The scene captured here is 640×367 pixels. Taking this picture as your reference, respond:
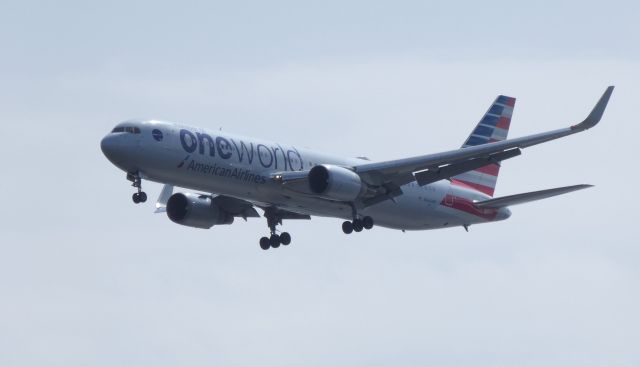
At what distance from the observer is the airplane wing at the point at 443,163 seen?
5803 cm

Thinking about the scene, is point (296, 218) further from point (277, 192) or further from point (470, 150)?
point (470, 150)

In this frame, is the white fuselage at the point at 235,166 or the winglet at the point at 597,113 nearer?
the winglet at the point at 597,113

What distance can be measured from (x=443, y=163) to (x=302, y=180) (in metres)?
6.07

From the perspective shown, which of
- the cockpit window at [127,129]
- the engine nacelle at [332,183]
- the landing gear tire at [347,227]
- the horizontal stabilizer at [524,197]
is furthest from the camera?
the landing gear tire at [347,227]

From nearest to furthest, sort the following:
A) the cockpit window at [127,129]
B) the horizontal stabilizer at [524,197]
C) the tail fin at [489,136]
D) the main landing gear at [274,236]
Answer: the cockpit window at [127,129] → the horizontal stabilizer at [524,197] → the main landing gear at [274,236] → the tail fin at [489,136]

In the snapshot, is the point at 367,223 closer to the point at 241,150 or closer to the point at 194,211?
the point at 241,150

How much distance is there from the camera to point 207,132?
59.8 metres

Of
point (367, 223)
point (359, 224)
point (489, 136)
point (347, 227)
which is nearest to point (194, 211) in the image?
point (347, 227)

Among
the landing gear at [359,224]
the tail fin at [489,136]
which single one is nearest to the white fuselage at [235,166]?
the landing gear at [359,224]

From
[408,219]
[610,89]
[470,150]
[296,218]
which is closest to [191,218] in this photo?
[296,218]

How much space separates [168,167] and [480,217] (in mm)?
16862

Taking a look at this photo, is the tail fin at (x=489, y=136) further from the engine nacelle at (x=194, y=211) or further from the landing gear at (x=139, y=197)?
the landing gear at (x=139, y=197)

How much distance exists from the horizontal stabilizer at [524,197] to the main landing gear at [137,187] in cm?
1708

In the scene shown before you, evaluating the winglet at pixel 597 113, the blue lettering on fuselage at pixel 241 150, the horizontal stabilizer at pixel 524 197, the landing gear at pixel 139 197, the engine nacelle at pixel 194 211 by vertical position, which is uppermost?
the winglet at pixel 597 113
